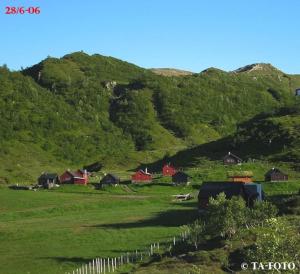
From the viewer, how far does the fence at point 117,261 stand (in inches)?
1929

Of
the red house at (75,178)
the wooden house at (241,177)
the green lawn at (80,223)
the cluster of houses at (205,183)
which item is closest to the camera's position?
the green lawn at (80,223)

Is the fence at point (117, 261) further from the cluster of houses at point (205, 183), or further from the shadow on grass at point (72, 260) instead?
the cluster of houses at point (205, 183)

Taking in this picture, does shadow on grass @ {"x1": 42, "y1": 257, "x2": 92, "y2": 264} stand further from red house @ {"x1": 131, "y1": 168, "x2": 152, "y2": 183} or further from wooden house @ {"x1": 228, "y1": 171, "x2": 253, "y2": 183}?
red house @ {"x1": 131, "y1": 168, "x2": 152, "y2": 183}

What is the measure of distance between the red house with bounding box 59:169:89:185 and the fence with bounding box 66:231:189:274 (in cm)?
7697

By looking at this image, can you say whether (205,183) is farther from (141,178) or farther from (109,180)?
(109,180)

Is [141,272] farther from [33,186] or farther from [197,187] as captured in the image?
[33,186]

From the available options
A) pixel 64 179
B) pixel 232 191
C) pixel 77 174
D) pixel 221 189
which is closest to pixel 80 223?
pixel 221 189

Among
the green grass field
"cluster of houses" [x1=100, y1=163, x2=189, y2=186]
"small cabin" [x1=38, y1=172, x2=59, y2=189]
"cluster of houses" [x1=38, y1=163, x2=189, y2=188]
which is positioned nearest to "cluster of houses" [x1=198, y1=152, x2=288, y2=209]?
the green grass field

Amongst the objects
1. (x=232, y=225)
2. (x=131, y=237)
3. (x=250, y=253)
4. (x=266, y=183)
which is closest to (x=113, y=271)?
(x=232, y=225)

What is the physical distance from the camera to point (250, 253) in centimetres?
2586

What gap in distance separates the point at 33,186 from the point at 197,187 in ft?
134

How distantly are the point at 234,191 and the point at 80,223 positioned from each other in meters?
22.2

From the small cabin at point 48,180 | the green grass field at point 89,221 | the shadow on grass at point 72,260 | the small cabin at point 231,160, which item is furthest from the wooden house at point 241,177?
the shadow on grass at point 72,260

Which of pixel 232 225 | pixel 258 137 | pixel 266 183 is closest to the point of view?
pixel 232 225
